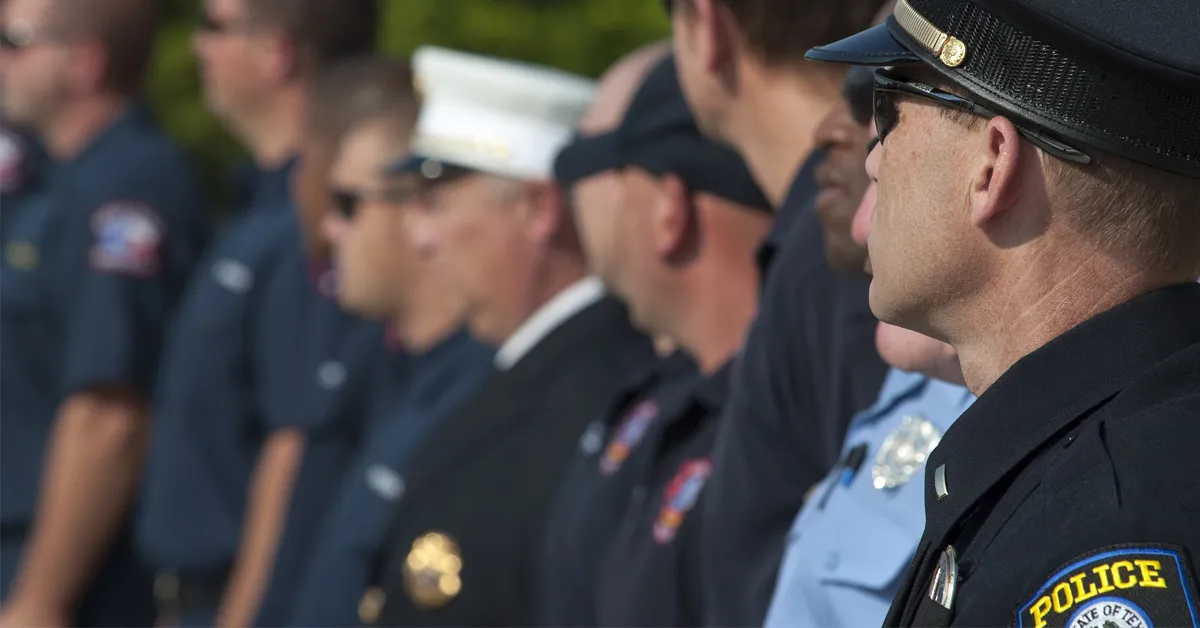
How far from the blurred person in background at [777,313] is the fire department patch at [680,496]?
131 mm

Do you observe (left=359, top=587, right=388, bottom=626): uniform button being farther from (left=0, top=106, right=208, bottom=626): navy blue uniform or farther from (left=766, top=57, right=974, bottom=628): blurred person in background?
(left=0, top=106, right=208, bottom=626): navy blue uniform

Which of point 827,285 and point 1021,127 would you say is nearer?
point 1021,127

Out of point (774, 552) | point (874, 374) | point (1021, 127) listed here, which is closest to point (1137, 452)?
point (1021, 127)

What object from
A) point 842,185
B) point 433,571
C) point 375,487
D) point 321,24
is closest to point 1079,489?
point 842,185

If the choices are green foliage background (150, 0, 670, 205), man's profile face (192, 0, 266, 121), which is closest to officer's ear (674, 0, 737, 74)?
green foliage background (150, 0, 670, 205)

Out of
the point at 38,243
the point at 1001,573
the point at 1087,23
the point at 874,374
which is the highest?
the point at 1087,23

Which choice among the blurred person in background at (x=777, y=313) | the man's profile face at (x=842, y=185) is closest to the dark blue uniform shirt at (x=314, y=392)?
the blurred person in background at (x=777, y=313)

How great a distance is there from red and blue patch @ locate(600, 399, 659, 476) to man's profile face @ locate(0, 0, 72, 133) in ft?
13.0

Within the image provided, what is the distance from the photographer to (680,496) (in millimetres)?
3180

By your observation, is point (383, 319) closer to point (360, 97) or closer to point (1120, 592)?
point (360, 97)

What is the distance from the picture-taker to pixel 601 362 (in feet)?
13.4

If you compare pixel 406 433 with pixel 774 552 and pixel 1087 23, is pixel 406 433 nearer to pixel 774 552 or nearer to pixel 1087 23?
pixel 774 552

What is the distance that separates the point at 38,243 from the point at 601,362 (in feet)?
10.2

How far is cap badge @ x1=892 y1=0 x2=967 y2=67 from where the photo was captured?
1.75 metres
